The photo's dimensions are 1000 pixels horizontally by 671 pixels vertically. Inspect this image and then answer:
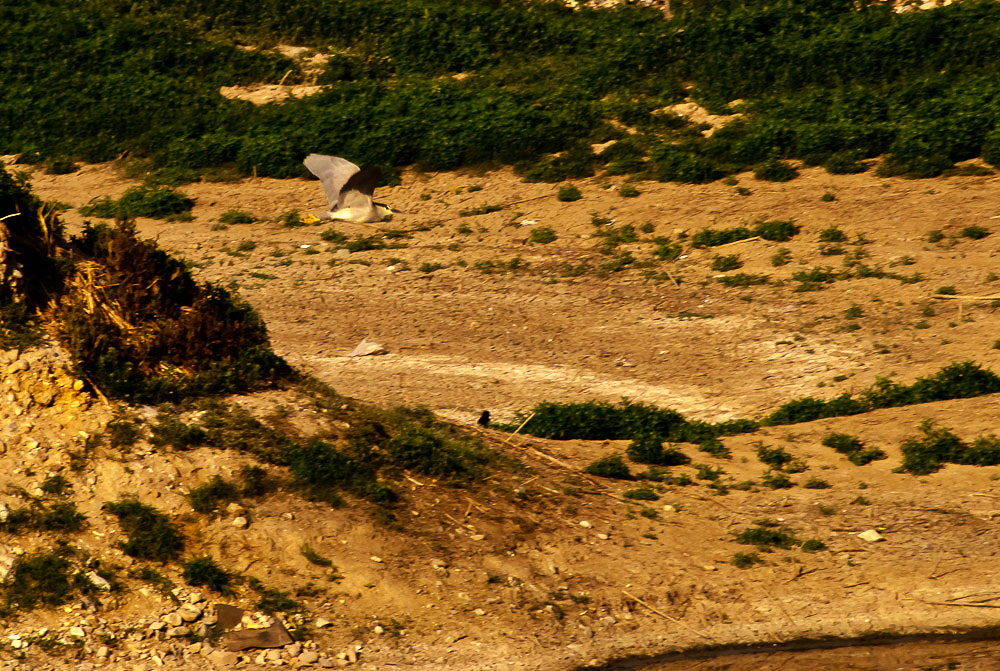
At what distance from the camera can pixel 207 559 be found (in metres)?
7.58

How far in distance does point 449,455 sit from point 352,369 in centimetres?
354

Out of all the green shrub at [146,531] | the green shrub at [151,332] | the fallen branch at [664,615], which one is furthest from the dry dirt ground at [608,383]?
the green shrub at [151,332]

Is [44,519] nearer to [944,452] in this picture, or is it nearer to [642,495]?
[642,495]

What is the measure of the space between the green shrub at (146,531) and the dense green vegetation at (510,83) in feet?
32.2

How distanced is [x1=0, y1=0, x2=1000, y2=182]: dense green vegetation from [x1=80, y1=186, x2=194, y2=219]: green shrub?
0.87 metres

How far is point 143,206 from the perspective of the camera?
1673 cm

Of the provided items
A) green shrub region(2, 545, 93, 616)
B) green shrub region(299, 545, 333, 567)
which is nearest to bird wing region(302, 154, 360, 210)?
green shrub region(299, 545, 333, 567)

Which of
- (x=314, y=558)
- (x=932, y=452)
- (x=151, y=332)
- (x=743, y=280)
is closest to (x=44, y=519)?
(x=314, y=558)

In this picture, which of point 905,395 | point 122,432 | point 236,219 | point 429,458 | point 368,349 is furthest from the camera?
point 236,219

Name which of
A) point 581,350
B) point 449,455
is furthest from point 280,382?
point 581,350

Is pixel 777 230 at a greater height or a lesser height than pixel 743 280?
greater

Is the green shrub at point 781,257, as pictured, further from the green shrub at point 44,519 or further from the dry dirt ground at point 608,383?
the green shrub at point 44,519

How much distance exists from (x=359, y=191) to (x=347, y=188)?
0.19 meters

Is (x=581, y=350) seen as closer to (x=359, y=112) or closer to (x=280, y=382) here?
(x=280, y=382)
